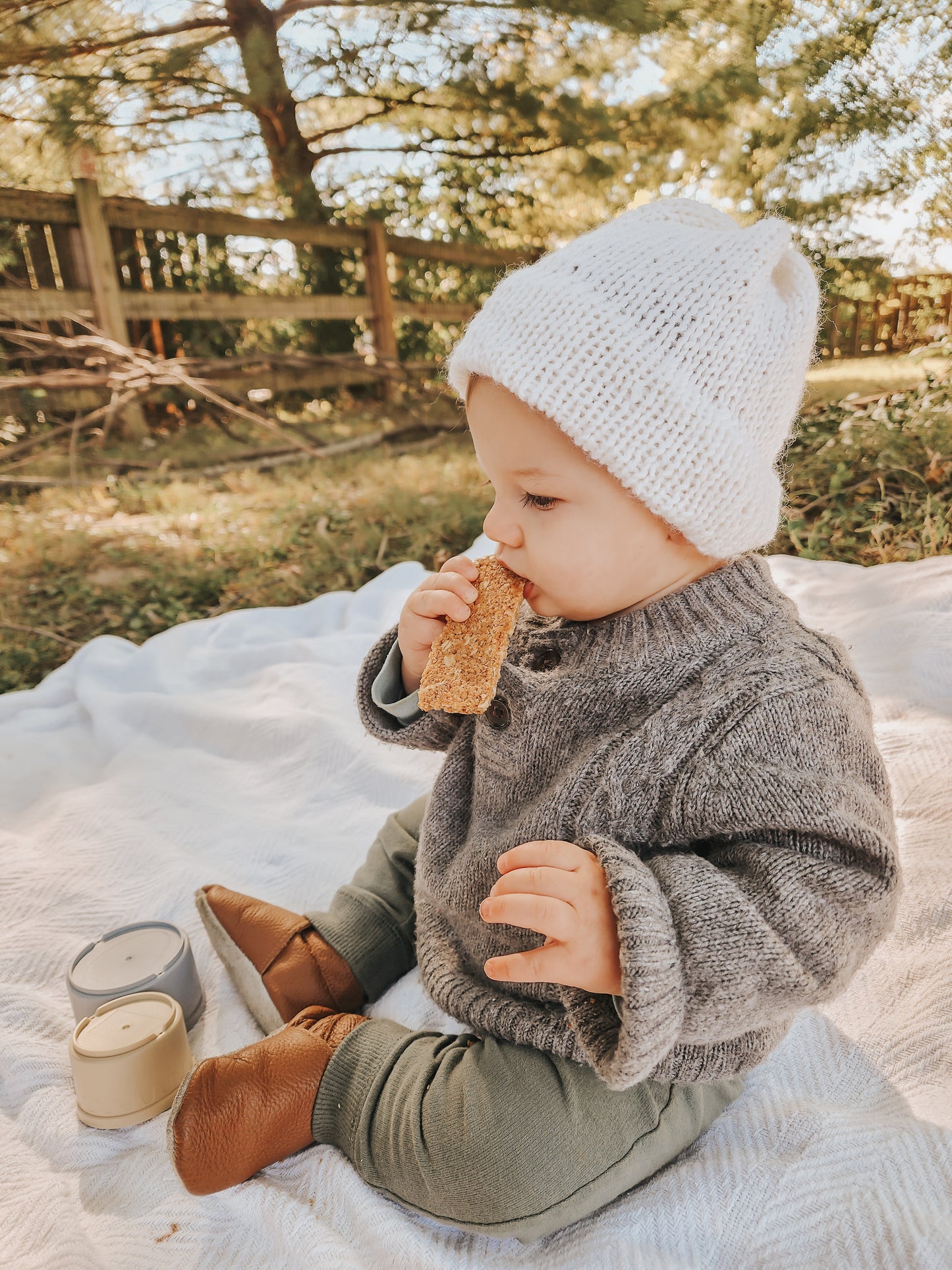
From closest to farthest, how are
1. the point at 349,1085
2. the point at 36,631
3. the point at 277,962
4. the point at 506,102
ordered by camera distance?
the point at 349,1085 < the point at 277,962 < the point at 36,631 < the point at 506,102

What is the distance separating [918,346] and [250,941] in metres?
2.14

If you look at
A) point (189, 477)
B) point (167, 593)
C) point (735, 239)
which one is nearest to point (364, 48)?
point (189, 477)

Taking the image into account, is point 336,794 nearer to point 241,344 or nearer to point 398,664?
point 398,664

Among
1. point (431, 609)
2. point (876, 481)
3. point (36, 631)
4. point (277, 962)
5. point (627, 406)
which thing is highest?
point (627, 406)

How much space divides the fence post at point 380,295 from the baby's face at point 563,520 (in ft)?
7.00

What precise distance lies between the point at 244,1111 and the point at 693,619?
25.4 inches

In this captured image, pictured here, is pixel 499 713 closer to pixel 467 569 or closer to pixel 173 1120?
pixel 467 569

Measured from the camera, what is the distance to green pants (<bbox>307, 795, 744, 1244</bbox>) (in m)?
0.77

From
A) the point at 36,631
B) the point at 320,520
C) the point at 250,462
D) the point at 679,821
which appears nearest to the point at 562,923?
the point at 679,821

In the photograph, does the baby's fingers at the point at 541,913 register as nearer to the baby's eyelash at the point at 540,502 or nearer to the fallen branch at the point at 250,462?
the baby's eyelash at the point at 540,502

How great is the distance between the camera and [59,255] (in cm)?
249

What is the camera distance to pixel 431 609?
950 millimetres

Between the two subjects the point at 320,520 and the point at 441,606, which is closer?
the point at 441,606

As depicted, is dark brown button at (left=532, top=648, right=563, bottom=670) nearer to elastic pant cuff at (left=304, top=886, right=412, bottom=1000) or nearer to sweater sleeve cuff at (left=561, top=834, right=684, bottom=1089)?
sweater sleeve cuff at (left=561, top=834, right=684, bottom=1089)
